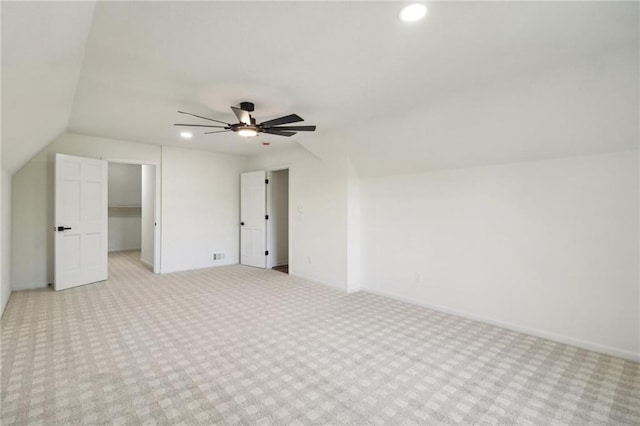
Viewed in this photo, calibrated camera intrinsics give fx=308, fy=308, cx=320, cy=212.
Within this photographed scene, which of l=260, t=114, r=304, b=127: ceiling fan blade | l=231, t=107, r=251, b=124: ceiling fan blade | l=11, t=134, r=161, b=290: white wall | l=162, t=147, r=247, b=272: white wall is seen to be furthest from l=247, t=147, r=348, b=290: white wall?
l=11, t=134, r=161, b=290: white wall

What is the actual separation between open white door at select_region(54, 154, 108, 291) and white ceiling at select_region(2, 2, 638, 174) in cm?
113

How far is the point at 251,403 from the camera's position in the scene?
6.75 ft

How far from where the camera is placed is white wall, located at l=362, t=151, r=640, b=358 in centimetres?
277

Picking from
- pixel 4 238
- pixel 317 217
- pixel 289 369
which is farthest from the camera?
pixel 317 217

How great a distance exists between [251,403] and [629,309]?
3289mm

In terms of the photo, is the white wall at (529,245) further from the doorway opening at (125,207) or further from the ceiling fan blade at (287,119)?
the doorway opening at (125,207)

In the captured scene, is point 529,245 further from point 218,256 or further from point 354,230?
point 218,256

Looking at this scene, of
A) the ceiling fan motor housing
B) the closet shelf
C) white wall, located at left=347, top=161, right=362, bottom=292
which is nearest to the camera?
the ceiling fan motor housing

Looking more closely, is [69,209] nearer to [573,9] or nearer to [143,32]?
[143,32]

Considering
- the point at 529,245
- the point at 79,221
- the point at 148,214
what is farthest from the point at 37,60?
the point at 148,214

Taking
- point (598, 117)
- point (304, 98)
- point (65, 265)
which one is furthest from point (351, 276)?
point (65, 265)

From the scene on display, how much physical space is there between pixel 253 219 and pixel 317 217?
6.42ft

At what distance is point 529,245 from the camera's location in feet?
10.7

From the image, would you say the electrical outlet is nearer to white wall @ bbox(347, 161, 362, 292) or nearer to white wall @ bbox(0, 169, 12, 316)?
white wall @ bbox(0, 169, 12, 316)
